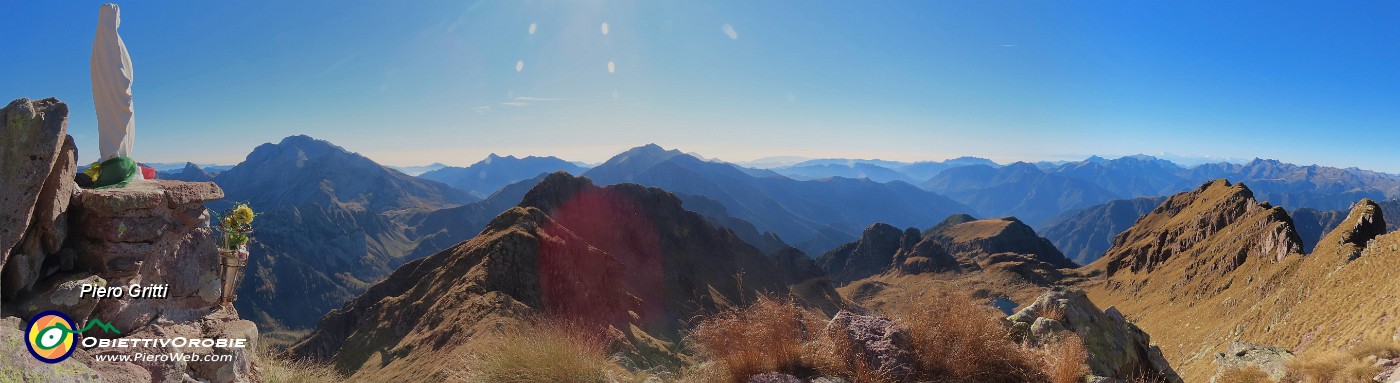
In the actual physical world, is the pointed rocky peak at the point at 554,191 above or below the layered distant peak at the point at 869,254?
above

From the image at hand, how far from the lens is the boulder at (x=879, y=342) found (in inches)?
253

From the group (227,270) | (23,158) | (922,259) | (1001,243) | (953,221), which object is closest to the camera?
(23,158)

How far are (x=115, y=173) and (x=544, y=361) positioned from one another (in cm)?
621

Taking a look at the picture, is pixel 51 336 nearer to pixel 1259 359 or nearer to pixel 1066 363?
pixel 1066 363

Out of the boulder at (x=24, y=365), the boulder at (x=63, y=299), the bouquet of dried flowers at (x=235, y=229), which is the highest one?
the bouquet of dried flowers at (x=235, y=229)

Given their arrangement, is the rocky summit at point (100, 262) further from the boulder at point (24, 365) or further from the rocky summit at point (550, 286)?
the rocky summit at point (550, 286)

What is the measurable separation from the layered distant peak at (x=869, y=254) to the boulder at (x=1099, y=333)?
127 metres

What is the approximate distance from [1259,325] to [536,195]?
73.1 metres

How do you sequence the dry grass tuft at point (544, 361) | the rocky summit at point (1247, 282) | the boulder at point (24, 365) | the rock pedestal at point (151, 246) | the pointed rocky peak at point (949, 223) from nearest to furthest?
the boulder at point (24, 365)
the rock pedestal at point (151, 246)
the dry grass tuft at point (544, 361)
the rocky summit at point (1247, 282)
the pointed rocky peak at point (949, 223)

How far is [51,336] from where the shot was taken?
547cm

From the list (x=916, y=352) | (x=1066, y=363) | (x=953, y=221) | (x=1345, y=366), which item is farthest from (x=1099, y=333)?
(x=953, y=221)

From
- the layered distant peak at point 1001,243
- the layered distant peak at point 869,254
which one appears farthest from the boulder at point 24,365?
the layered distant peak at point 1001,243

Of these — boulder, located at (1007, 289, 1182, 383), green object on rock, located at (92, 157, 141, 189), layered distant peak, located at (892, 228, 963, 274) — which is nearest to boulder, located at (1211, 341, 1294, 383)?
boulder, located at (1007, 289, 1182, 383)

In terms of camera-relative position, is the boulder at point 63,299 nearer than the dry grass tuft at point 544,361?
Yes
